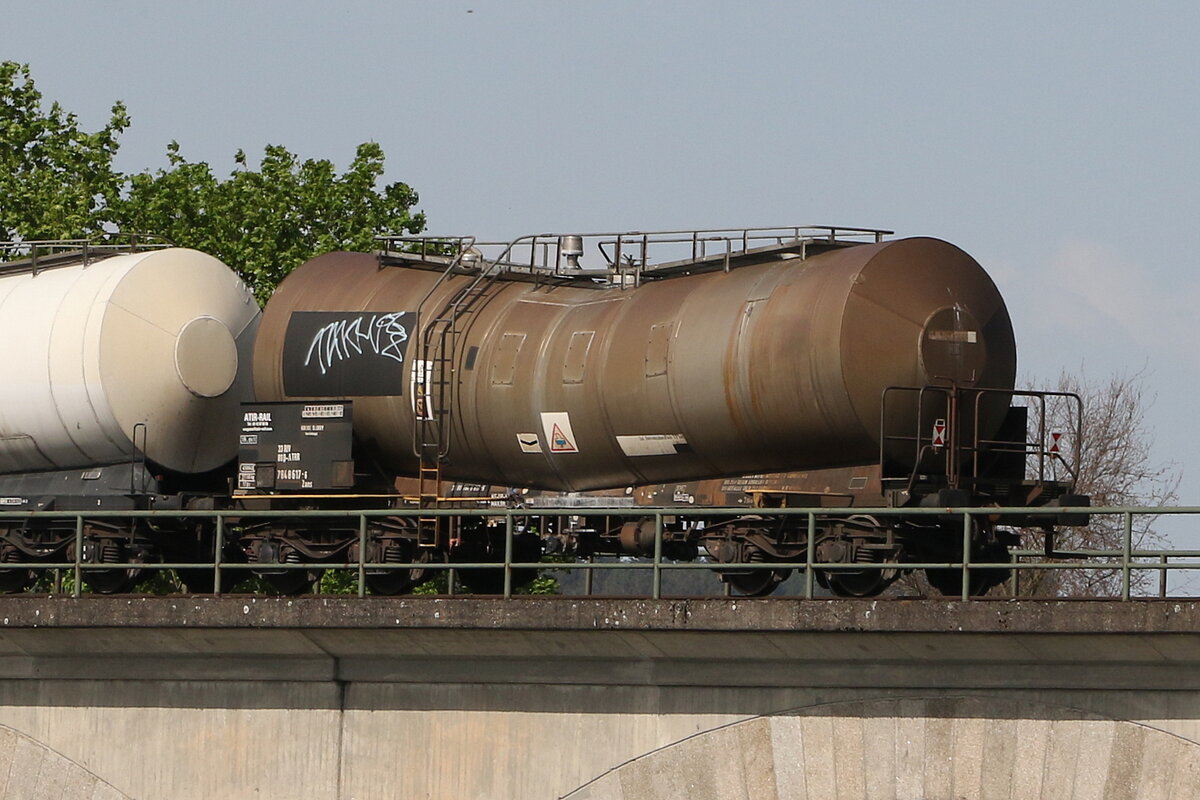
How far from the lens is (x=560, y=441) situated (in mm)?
20578

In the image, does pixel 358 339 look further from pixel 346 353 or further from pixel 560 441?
pixel 560 441

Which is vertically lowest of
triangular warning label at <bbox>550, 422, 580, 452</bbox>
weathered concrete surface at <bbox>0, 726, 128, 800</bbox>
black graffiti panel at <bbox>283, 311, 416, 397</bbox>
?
weathered concrete surface at <bbox>0, 726, 128, 800</bbox>

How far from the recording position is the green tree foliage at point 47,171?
39.1 meters

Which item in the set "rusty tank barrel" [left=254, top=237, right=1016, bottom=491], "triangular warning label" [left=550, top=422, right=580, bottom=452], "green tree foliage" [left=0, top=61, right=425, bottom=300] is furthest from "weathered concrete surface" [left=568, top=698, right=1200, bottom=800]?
"green tree foliage" [left=0, top=61, right=425, bottom=300]

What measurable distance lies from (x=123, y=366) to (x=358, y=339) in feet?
8.64

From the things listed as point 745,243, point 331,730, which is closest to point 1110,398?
point 745,243

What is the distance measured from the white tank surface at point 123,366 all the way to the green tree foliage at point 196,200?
50.5 ft

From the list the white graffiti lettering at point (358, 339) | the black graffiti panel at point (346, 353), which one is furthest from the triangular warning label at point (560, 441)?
the white graffiti lettering at point (358, 339)

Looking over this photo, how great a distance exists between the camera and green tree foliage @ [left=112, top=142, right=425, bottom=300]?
3881cm

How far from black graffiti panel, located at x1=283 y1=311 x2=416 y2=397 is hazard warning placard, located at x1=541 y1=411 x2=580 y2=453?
1.99 meters

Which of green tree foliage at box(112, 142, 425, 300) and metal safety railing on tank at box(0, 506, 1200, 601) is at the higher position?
green tree foliage at box(112, 142, 425, 300)

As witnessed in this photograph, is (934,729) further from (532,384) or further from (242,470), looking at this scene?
(242,470)

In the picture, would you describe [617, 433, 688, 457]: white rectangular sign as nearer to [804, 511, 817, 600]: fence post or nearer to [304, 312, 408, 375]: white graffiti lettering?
[304, 312, 408, 375]: white graffiti lettering

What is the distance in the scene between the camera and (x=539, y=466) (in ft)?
68.7
